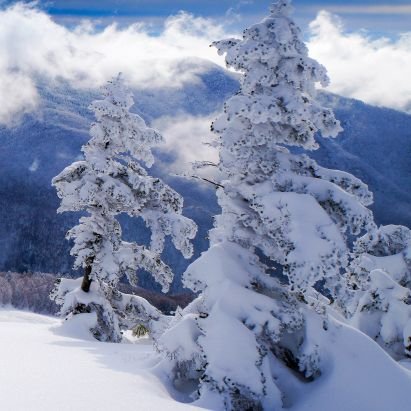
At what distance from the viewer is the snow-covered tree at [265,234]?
436 inches

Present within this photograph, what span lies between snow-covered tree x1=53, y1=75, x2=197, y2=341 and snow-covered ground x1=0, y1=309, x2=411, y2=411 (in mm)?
5103

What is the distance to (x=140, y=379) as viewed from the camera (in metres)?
11.1

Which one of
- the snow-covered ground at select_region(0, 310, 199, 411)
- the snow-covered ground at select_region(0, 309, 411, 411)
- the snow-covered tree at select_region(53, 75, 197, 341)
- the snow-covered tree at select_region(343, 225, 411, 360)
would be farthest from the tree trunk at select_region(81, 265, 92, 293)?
the snow-covered tree at select_region(343, 225, 411, 360)

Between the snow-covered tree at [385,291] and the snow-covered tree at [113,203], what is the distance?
7.09 meters

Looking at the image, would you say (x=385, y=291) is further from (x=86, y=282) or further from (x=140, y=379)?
(x=140, y=379)

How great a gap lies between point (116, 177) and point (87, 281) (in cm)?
442

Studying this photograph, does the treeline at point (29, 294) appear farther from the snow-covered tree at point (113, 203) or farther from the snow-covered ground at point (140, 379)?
the snow-covered ground at point (140, 379)

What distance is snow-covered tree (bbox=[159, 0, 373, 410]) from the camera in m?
11.1

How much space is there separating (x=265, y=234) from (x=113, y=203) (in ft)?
26.2

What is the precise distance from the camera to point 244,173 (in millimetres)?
13766

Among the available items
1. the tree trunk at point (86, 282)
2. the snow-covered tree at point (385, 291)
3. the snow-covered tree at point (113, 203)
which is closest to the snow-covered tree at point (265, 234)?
the snow-covered tree at point (113, 203)

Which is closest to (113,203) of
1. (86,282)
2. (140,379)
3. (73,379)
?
(86,282)

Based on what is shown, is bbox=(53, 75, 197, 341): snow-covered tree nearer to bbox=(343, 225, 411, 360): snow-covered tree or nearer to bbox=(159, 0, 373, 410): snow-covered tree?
bbox=(159, 0, 373, 410): snow-covered tree

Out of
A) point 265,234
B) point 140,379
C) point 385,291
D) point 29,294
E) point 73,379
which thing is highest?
point 265,234
